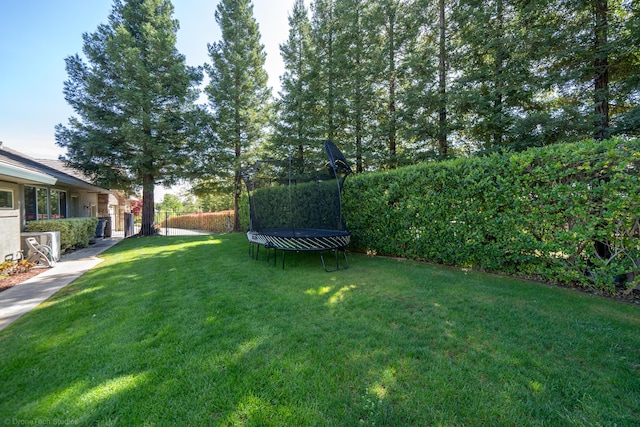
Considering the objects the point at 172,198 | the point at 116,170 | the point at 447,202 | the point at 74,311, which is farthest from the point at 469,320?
Result: the point at 172,198

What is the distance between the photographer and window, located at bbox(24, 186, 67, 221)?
7.91 metres

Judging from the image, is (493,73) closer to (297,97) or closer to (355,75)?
(355,75)

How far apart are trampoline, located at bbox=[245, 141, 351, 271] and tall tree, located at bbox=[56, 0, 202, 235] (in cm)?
571

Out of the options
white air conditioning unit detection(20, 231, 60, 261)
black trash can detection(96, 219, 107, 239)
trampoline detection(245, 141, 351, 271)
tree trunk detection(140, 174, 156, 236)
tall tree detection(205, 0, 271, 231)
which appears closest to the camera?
trampoline detection(245, 141, 351, 271)

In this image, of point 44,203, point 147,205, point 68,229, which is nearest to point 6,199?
point 68,229

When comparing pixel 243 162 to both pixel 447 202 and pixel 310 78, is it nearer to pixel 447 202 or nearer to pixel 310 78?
pixel 310 78

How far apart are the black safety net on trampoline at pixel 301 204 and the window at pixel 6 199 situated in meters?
6.29

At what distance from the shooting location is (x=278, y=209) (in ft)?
30.1

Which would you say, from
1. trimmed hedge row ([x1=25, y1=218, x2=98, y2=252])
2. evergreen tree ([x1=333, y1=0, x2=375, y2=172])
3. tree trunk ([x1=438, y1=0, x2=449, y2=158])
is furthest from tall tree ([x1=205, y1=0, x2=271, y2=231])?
tree trunk ([x1=438, y1=0, x2=449, y2=158])

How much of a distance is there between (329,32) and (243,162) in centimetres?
777

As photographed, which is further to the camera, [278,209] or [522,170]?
[278,209]

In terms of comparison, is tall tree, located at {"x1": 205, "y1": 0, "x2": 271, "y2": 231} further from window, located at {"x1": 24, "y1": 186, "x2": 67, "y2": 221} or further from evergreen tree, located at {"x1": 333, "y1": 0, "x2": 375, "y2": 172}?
window, located at {"x1": 24, "y1": 186, "x2": 67, "y2": 221}

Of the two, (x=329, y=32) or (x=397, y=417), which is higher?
(x=329, y=32)

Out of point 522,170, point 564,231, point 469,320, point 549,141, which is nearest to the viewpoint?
point 469,320
